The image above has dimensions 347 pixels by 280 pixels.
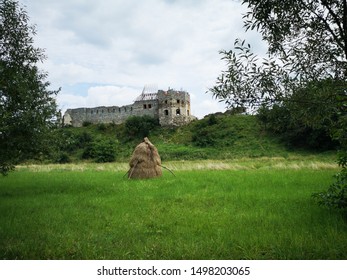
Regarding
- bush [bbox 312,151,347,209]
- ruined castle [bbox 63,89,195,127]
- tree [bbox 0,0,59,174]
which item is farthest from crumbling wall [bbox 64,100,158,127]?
bush [bbox 312,151,347,209]

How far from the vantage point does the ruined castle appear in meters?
67.5

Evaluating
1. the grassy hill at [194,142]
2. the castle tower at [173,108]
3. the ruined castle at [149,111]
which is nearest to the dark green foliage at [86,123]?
the ruined castle at [149,111]

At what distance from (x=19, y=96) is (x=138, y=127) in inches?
2045

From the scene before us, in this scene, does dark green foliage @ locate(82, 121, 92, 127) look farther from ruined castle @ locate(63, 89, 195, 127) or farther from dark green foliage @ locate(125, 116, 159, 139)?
dark green foliage @ locate(125, 116, 159, 139)

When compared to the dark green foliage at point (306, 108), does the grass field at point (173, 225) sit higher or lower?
lower

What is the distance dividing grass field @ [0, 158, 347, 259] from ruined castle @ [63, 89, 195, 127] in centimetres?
5203

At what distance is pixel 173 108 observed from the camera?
67.0m

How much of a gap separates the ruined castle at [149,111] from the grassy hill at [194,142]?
2445 millimetres

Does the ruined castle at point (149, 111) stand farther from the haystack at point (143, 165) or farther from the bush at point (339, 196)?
the bush at point (339, 196)

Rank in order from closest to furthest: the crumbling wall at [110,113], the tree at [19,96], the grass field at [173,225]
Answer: the grass field at [173,225] → the tree at [19,96] → the crumbling wall at [110,113]

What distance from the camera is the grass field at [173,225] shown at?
710 centimetres

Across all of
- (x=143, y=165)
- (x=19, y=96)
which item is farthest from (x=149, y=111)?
(x=19, y=96)

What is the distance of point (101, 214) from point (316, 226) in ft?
21.2

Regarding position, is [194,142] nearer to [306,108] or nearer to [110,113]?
[110,113]
